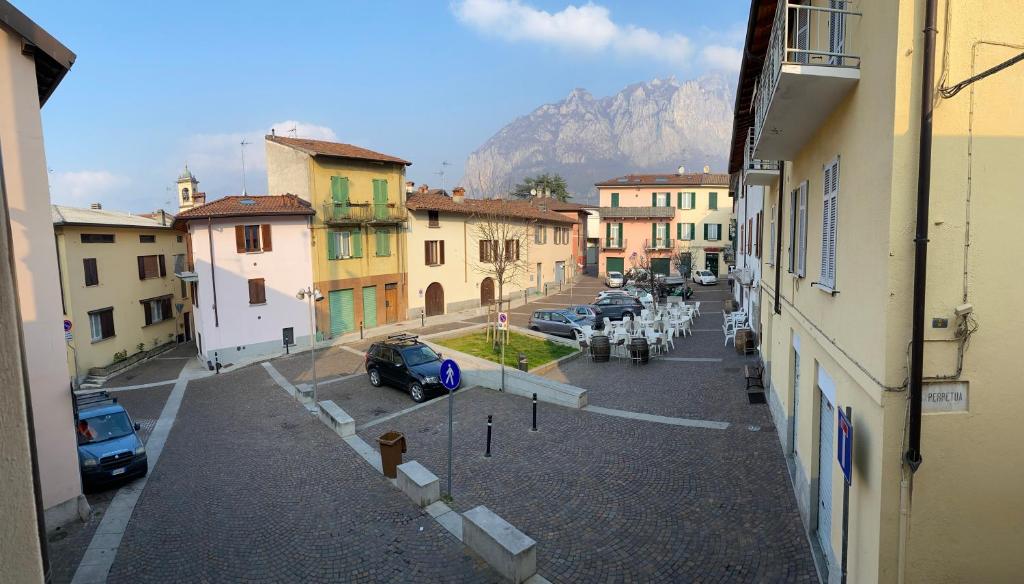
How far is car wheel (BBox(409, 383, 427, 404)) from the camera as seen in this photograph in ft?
52.8

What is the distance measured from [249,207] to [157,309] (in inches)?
505

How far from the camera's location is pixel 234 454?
12.6m

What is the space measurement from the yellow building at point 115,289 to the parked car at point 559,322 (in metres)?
21.1

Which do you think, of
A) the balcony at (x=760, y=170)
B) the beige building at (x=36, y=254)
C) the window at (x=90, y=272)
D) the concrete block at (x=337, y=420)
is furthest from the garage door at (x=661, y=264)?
the beige building at (x=36, y=254)

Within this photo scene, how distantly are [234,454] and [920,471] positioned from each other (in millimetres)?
13114

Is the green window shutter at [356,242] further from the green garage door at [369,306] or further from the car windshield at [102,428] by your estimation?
the car windshield at [102,428]

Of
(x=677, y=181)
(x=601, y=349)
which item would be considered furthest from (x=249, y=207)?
(x=677, y=181)

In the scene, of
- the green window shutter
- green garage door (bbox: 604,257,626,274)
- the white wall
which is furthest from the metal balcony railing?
green garage door (bbox: 604,257,626,274)

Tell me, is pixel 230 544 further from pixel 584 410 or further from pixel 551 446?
pixel 584 410

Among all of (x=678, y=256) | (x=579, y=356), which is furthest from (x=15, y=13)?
(x=678, y=256)

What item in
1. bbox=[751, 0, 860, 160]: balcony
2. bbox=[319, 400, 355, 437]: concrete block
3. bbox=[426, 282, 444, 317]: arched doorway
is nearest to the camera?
bbox=[751, 0, 860, 160]: balcony

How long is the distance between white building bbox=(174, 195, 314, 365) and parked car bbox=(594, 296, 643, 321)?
15.6 meters

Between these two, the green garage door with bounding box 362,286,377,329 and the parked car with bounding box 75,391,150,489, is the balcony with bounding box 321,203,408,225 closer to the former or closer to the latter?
the green garage door with bounding box 362,286,377,329

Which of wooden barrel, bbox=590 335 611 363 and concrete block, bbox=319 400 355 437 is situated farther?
wooden barrel, bbox=590 335 611 363
